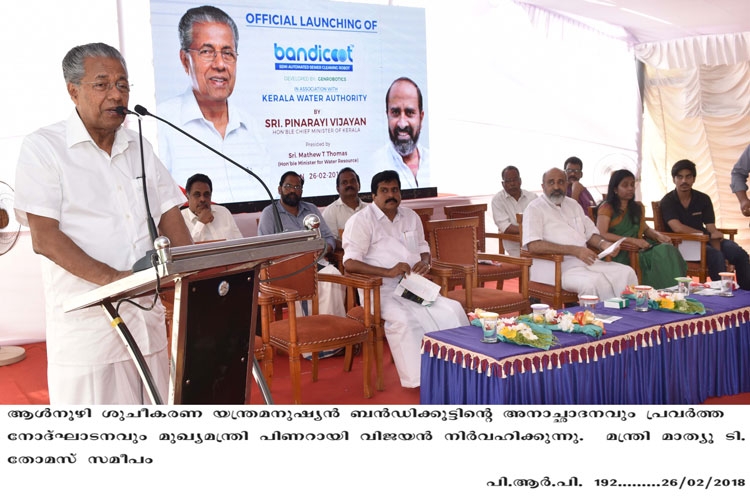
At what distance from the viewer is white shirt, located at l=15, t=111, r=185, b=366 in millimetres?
1867

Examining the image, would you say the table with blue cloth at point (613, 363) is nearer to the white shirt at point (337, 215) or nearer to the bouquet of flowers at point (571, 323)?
the bouquet of flowers at point (571, 323)

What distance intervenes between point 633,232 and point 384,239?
7.21 feet

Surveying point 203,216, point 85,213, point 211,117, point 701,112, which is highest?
point 701,112

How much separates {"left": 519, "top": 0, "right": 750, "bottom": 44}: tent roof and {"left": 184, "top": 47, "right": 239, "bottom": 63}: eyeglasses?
12.0ft

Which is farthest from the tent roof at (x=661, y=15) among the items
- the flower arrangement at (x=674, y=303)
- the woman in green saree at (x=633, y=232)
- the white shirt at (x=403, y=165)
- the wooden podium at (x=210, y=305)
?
the wooden podium at (x=210, y=305)

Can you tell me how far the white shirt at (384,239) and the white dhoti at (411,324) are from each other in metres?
0.26

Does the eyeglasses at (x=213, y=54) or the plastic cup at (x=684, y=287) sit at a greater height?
the eyeglasses at (x=213, y=54)

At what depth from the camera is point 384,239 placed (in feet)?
14.8

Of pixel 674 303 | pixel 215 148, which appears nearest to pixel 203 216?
pixel 215 148

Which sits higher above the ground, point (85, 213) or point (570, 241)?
point (85, 213)

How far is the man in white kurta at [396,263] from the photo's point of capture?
4.11 meters

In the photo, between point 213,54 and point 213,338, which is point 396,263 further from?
point 213,338

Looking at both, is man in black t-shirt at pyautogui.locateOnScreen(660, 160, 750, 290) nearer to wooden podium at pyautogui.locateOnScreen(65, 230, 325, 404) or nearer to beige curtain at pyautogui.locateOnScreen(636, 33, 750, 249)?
beige curtain at pyautogui.locateOnScreen(636, 33, 750, 249)

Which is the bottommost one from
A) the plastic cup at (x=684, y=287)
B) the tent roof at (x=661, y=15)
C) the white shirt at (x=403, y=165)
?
the plastic cup at (x=684, y=287)
